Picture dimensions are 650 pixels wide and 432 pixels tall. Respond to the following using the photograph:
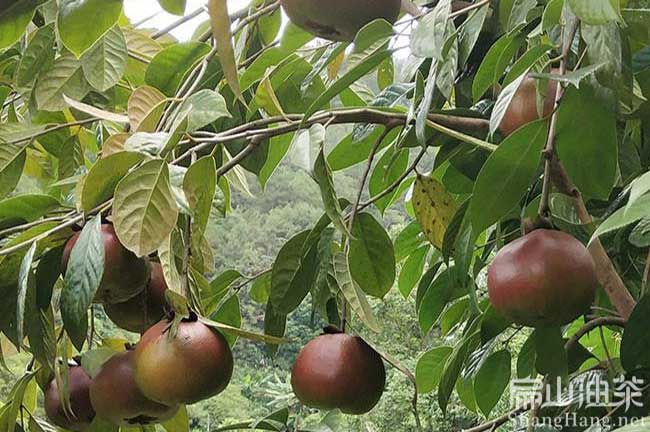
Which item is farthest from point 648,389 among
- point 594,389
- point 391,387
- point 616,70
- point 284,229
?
point 284,229

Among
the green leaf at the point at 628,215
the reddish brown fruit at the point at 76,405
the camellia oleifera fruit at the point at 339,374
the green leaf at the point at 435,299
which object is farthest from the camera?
the green leaf at the point at 435,299

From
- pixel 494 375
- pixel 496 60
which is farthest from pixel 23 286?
pixel 494 375

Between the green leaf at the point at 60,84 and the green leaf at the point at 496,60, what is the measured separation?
36cm

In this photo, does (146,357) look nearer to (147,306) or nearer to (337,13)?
(147,306)

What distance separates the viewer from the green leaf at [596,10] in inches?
16.4

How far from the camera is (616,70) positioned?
50cm

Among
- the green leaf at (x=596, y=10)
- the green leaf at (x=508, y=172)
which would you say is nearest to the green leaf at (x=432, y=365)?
the green leaf at (x=508, y=172)

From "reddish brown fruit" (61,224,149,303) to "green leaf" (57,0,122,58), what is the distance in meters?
0.14

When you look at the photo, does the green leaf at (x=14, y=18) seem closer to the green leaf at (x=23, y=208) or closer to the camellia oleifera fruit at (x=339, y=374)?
the green leaf at (x=23, y=208)

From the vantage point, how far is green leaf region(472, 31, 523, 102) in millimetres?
630

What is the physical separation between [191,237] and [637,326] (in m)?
0.34

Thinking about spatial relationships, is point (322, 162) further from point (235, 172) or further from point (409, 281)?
point (409, 281)

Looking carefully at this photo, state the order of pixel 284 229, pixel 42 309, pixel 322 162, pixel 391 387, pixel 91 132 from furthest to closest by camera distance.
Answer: pixel 284 229 → pixel 391 387 → pixel 91 132 → pixel 42 309 → pixel 322 162

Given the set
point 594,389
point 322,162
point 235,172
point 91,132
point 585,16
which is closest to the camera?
point 585,16
